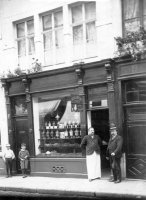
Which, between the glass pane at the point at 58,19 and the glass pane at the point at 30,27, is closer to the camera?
the glass pane at the point at 58,19

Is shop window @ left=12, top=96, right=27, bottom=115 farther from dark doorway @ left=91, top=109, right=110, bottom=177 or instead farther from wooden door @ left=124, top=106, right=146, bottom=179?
wooden door @ left=124, top=106, right=146, bottom=179

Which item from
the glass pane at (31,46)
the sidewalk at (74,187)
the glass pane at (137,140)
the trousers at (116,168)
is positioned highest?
the glass pane at (31,46)

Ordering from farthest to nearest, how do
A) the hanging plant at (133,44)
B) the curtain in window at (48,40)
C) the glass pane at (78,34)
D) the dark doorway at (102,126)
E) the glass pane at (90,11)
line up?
the curtain in window at (48,40), the glass pane at (78,34), the dark doorway at (102,126), the glass pane at (90,11), the hanging plant at (133,44)

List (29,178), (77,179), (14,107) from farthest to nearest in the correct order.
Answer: (14,107), (29,178), (77,179)

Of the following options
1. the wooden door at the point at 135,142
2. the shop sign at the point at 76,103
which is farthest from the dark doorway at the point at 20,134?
the wooden door at the point at 135,142

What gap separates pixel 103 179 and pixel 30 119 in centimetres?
392

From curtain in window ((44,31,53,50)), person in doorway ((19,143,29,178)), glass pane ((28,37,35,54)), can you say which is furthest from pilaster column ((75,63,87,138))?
glass pane ((28,37,35,54))

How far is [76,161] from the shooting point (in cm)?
1212

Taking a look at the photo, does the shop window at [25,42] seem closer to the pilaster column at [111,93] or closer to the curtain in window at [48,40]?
the curtain in window at [48,40]

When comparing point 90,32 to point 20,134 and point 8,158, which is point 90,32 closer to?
point 20,134

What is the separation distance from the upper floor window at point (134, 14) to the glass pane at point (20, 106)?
5.25m

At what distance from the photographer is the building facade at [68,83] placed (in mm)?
11070

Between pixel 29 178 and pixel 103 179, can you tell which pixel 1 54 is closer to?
pixel 29 178

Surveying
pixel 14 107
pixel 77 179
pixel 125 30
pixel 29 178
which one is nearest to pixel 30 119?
pixel 14 107
